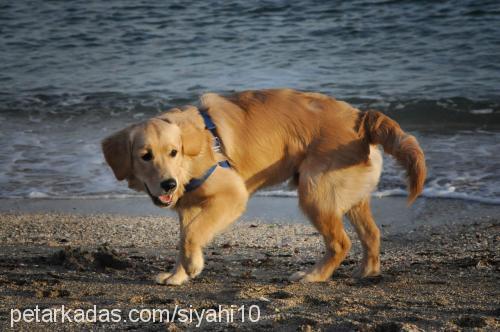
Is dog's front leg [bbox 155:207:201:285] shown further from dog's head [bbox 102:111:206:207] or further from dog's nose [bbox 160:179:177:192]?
dog's nose [bbox 160:179:177:192]

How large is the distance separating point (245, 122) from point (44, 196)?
3.37 metres

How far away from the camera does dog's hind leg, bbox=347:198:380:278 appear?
206 inches

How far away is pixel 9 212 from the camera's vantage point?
735 cm

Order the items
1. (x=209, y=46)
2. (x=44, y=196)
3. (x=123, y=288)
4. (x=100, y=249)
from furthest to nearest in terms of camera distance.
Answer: (x=209, y=46) < (x=44, y=196) < (x=100, y=249) < (x=123, y=288)

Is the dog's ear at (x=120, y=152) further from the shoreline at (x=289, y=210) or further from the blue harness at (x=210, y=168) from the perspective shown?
the shoreline at (x=289, y=210)

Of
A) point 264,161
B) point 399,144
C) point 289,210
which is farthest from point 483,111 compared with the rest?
point 264,161

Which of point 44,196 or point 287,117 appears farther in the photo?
point 44,196

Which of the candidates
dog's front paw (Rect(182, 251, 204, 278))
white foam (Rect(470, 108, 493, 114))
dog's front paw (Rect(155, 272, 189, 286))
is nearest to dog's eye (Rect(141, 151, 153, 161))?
dog's front paw (Rect(182, 251, 204, 278))

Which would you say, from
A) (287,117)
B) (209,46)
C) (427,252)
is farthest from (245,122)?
(209,46)

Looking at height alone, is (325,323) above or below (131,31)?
above

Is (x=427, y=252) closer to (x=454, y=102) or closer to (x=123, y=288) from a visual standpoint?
(x=123, y=288)

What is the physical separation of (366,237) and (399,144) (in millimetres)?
757

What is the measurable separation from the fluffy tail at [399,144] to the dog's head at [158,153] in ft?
3.50

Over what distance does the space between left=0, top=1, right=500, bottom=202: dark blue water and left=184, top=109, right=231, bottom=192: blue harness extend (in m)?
2.91
